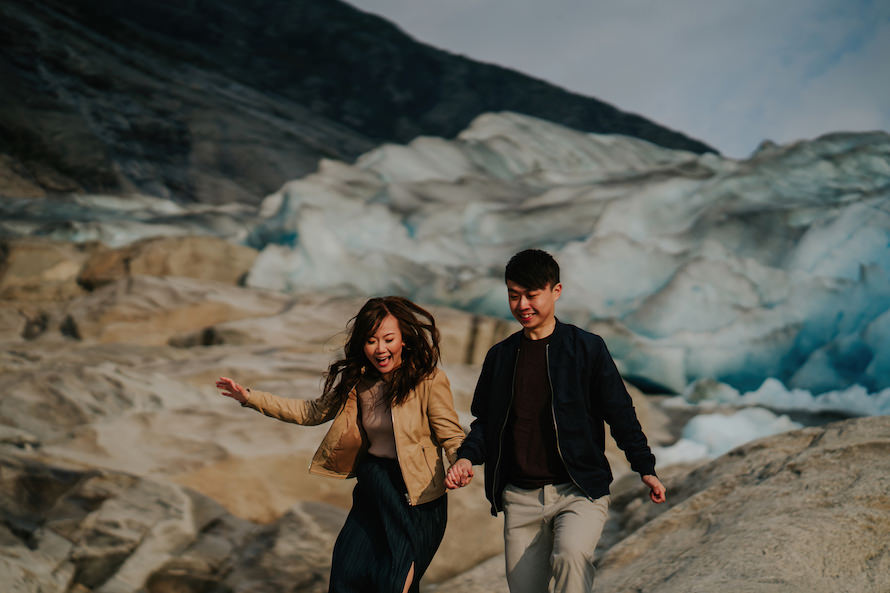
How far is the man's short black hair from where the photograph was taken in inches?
84.5

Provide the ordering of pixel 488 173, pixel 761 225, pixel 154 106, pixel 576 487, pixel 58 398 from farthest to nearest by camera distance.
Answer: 1. pixel 154 106
2. pixel 488 173
3. pixel 761 225
4. pixel 58 398
5. pixel 576 487

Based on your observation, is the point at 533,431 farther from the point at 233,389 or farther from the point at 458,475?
the point at 233,389

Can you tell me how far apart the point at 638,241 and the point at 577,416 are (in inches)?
286

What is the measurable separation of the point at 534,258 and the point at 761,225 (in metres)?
7.89

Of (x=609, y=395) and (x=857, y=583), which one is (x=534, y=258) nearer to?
(x=609, y=395)

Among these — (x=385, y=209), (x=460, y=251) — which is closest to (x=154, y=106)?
(x=385, y=209)

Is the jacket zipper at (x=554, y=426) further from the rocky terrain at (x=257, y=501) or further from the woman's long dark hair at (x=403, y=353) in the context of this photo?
the rocky terrain at (x=257, y=501)

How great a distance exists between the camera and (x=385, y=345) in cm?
229

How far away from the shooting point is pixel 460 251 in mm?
10688

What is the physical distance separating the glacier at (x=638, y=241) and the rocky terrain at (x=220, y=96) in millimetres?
3660

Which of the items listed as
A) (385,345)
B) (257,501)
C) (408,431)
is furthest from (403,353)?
(257,501)

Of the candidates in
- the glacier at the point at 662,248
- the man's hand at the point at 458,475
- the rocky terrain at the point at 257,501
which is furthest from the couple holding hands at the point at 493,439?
the glacier at the point at 662,248

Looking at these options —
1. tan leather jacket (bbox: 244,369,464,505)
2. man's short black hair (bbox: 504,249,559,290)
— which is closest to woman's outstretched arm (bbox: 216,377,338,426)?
tan leather jacket (bbox: 244,369,464,505)

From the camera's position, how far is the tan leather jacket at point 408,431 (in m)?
2.26
